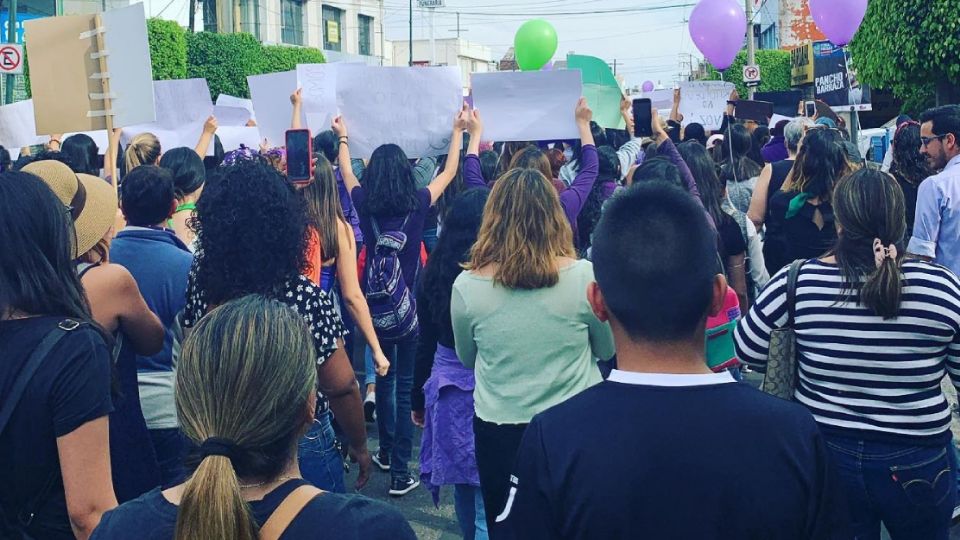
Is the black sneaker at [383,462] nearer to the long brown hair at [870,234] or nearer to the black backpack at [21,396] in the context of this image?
the long brown hair at [870,234]

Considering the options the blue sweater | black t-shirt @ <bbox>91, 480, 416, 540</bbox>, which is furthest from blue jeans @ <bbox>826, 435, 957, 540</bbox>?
the blue sweater

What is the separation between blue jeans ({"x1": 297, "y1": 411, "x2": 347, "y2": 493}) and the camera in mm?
3287

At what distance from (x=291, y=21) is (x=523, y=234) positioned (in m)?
46.3

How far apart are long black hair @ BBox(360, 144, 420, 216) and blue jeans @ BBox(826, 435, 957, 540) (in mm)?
2928

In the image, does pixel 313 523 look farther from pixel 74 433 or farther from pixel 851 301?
pixel 851 301

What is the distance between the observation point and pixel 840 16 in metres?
9.91

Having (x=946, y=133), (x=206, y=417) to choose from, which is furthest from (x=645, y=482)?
(x=946, y=133)

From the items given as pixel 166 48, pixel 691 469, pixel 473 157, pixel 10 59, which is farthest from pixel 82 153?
pixel 166 48

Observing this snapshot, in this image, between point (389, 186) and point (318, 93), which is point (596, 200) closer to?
point (389, 186)

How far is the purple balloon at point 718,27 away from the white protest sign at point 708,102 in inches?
32.6

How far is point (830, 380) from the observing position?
9.99ft

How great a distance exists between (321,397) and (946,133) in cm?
382

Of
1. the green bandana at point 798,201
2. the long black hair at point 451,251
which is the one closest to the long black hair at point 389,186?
the long black hair at point 451,251

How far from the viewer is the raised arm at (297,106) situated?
21.5 ft
